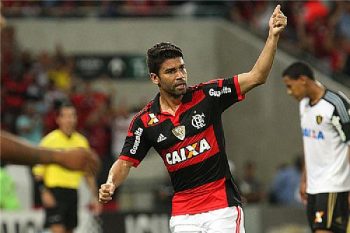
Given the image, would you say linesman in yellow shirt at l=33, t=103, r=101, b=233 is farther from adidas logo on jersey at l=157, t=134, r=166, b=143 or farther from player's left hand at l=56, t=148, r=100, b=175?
player's left hand at l=56, t=148, r=100, b=175

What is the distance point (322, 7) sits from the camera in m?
20.2

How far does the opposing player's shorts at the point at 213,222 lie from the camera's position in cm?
811

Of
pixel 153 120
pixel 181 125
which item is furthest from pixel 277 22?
pixel 153 120

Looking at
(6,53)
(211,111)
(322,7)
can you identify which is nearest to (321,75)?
(322,7)

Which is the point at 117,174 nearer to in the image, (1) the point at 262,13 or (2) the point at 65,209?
(2) the point at 65,209

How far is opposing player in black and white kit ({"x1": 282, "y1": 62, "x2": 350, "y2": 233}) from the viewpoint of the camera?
33.8 ft

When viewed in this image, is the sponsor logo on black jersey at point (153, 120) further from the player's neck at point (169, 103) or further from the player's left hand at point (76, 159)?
the player's left hand at point (76, 159)

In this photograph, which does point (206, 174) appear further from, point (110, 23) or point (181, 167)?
point (110, 23)

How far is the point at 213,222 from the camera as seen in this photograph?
8133 mm

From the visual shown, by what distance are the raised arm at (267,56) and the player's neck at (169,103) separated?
Answer: 533mm

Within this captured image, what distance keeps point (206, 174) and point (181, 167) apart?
198 mm

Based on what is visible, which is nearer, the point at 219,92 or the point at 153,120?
the point at 219,92

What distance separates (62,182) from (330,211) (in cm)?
413

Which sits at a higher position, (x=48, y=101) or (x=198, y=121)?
(x=48, y=101)
